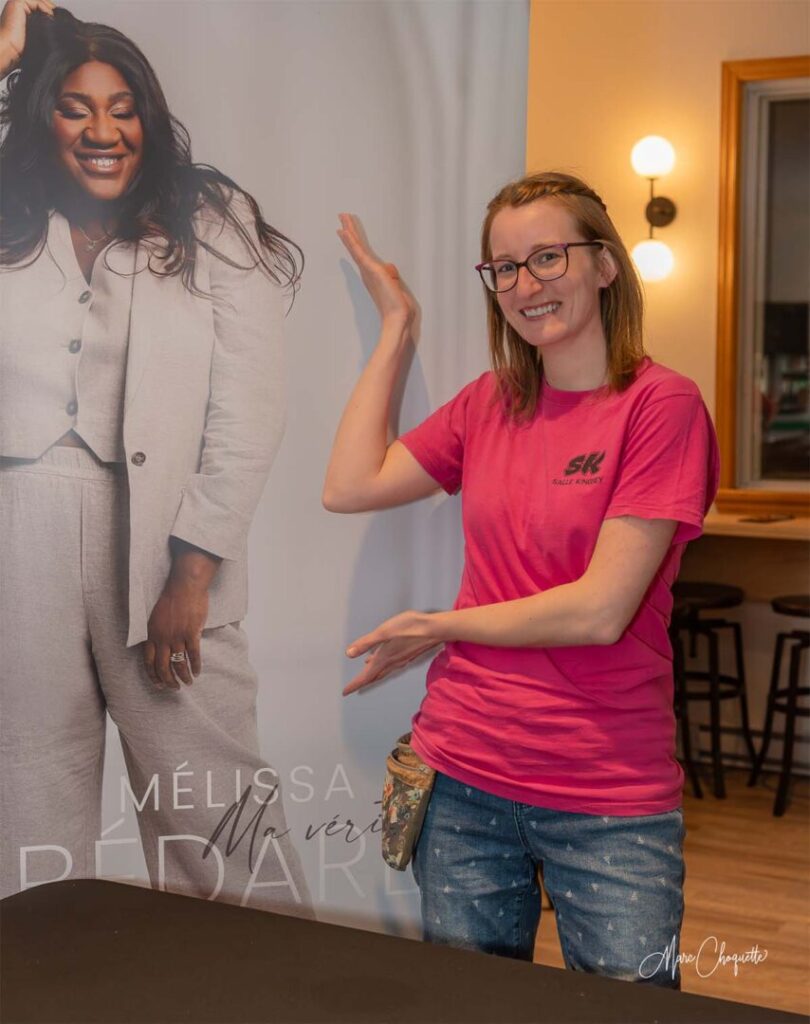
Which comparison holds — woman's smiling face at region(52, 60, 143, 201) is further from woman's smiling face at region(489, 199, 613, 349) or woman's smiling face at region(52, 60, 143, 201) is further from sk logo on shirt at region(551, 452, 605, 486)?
sk logo on shirt at region(551, 452, 605, 486)

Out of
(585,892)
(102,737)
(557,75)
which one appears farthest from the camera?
(557,75)

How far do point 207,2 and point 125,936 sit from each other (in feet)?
4.11

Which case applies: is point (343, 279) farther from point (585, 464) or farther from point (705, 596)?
point (705, 596)

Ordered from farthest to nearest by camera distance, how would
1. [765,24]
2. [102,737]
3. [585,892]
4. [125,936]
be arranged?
1. [765,24]
2. [102,737]
3. [585,892]
4. [125,936]

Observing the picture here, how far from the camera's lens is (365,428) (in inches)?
70.8

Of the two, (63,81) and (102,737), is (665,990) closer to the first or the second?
(102,737)

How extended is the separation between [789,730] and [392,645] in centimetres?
288

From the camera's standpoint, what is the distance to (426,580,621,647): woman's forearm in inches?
57.9

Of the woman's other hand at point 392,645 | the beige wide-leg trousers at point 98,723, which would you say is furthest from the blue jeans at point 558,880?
the beige wide-leg trousers at point 98,723

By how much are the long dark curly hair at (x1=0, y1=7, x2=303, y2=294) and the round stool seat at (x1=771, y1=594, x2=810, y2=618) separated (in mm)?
2911

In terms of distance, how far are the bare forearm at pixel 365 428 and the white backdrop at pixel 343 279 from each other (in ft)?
0.12

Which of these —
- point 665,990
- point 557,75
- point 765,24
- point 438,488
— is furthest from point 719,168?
point 665,990

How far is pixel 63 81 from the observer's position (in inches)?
66.2

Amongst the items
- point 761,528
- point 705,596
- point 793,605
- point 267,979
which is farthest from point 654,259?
point 267,979
